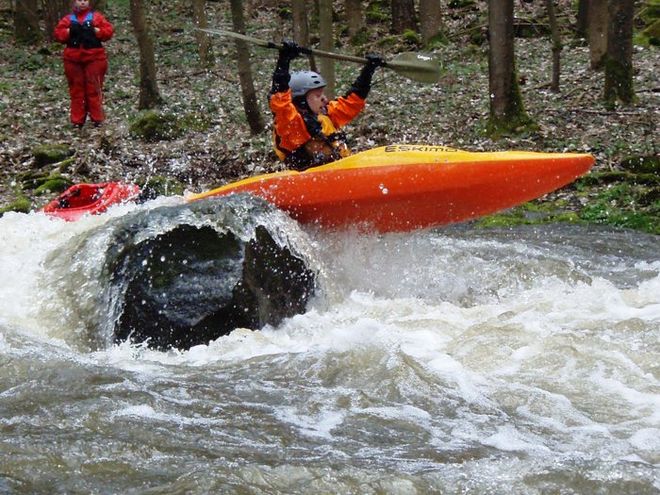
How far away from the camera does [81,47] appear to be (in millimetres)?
12391

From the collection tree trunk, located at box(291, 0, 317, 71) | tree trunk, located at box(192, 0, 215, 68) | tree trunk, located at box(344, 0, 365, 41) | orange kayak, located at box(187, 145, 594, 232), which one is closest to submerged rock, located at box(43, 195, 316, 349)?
orange kayak, located at box(187, 145, 594, 232)

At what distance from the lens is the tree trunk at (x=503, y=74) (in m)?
11.1

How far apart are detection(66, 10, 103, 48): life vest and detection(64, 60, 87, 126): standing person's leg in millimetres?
284

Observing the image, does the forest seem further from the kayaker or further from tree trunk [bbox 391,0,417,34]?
the kayaker

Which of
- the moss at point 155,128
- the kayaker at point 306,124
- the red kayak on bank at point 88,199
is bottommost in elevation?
the red kayak on bank at point 88,199

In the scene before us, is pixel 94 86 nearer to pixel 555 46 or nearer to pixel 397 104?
pixel 397 104

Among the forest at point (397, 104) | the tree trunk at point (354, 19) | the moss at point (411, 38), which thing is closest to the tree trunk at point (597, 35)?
the forest at point (397, 104)

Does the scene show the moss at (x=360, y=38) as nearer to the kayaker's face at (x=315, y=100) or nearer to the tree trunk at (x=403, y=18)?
the tree trunk at (x=403, y=18)

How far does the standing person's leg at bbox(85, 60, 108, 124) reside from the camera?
12422 mm

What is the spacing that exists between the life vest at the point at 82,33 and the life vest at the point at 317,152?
5.95 meters

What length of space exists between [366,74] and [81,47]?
20.3 feet

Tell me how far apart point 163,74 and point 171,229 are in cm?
1262

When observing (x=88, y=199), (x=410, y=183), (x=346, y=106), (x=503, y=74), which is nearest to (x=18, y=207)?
(x=88, y=199)

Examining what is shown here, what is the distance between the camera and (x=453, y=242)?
855cm
